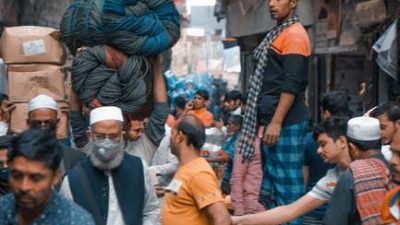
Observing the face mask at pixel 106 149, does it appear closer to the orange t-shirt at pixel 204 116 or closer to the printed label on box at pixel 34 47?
the printed label on box at pixel 34 47

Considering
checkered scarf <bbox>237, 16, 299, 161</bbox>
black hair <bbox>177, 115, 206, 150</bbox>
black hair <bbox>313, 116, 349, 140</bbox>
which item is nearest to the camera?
black hair <bbox>177, 115, 206, 150</bbox>

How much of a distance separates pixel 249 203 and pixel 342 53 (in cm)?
737

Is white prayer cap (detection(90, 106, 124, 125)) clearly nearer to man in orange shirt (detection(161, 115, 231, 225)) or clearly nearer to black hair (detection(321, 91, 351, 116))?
man in orange shirt (detection(161, 115, 231, 225))

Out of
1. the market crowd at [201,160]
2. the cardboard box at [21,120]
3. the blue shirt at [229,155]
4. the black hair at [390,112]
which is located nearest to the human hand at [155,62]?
the market crowd at [201,160]

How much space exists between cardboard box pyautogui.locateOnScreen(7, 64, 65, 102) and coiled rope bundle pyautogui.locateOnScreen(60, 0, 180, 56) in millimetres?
715

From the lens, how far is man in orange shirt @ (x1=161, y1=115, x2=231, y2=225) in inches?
198

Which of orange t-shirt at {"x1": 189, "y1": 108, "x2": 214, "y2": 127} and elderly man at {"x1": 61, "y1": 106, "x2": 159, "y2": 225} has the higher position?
elderly man at {"x1": 61, "y1": 106, "x2": 159, "y2": 225}

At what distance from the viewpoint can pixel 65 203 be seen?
12.2ft

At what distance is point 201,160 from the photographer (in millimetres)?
5270

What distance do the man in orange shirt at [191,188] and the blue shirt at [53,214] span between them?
1.42 metres

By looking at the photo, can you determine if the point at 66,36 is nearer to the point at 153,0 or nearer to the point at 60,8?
the point at 153,0

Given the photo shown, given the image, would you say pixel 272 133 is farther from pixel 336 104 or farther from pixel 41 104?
pixel 41 104

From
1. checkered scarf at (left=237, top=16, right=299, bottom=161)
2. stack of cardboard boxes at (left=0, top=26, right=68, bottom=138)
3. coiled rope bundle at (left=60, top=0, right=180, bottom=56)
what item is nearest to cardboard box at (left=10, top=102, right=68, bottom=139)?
stack of cardboard boxes at (left=0, top=26, right=68, bottom=138)

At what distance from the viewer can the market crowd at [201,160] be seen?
146 inches
